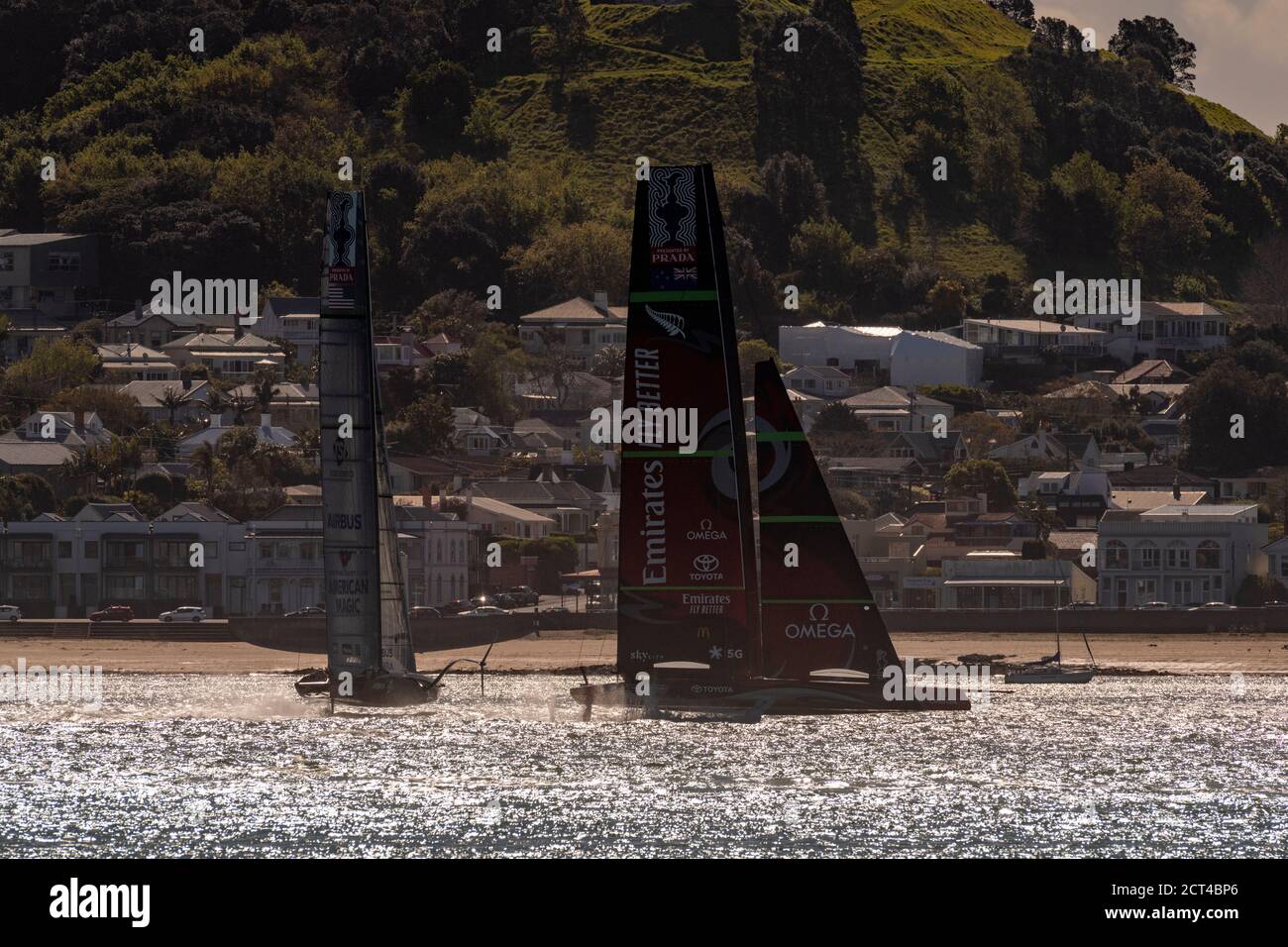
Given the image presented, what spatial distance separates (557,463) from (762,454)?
245 feet

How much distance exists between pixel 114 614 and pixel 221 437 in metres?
29.0

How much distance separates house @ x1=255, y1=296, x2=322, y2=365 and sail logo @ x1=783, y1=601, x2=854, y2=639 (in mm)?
103454

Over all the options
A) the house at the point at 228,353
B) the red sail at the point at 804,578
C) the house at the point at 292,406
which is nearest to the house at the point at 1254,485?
the house at the point at 292,406

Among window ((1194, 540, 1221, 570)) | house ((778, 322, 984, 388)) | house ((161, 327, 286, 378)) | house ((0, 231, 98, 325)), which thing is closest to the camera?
window ((1194, 540, 1221, 570))

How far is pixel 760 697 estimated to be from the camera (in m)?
44.5

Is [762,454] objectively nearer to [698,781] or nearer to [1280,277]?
[698,781]

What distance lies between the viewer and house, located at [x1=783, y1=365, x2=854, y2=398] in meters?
143

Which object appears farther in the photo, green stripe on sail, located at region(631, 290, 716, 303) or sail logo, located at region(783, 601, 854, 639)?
sail logo, located at region(783, 601, 854, 639)

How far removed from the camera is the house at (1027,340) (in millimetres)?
156875

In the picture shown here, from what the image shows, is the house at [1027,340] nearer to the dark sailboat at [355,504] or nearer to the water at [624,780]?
the water at [624,780]

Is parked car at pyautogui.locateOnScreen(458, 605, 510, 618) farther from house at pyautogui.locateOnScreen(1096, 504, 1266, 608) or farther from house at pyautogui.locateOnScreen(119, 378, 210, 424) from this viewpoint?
house at pyautogui.locateOnScreen(119, 378, 210, 424)

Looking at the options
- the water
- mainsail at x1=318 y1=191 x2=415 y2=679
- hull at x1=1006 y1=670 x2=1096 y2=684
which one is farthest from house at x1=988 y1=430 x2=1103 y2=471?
mainsail at x1=318 y1=191 x2=415 y2=679
